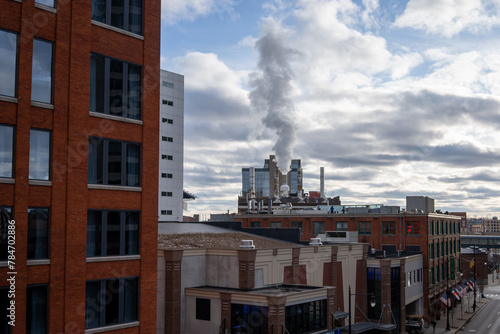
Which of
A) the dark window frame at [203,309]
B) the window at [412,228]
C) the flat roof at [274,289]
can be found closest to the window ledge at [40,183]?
the flat roof at [274,289]

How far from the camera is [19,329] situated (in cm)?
2061

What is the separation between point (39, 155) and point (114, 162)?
3.66 meters

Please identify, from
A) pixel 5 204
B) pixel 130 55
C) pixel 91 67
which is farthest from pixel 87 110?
pixel 5 204

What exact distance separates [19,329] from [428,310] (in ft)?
224

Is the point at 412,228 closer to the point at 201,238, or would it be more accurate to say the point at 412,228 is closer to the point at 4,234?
the point at 201,238

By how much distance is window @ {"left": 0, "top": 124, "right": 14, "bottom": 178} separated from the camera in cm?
2070

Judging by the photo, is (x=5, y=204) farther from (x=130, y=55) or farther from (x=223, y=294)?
(x=223, y=294)

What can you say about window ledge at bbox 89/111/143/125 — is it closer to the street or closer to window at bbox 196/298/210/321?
window at bbox 196/298/210/321

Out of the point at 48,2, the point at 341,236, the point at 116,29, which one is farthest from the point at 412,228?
the point at 48,2

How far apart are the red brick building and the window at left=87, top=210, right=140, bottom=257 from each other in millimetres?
48927

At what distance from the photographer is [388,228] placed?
8125 cm

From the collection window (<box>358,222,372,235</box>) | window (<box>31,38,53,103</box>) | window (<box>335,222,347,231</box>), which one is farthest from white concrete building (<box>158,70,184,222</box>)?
window (<box>31,38,53,103</box>)

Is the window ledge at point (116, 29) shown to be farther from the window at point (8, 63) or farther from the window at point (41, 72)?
the window at point (8, 63)

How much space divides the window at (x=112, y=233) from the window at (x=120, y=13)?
28.9ft
